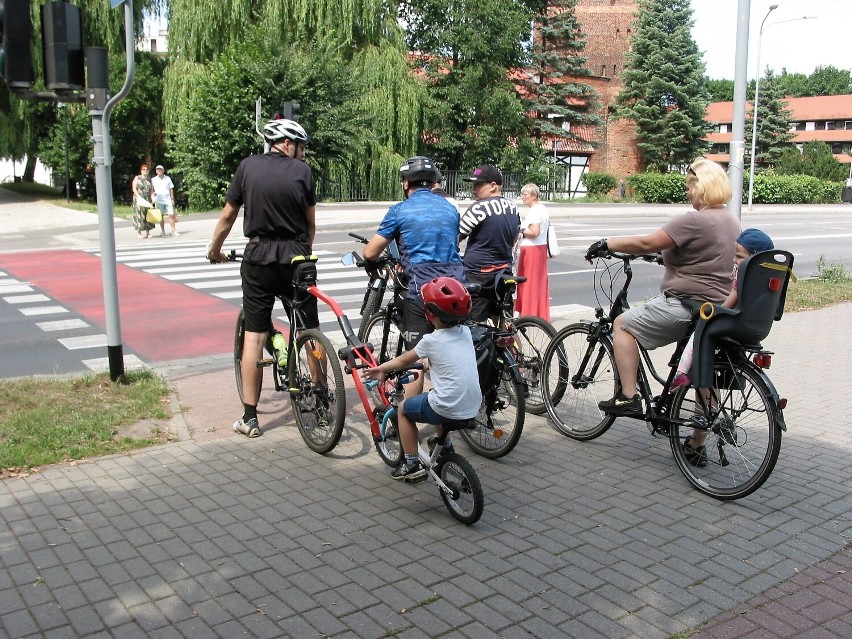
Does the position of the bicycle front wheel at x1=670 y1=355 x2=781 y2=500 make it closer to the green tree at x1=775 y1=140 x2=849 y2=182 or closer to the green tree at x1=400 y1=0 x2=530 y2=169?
the green tree at x1=400 y1=0 x2=530 y2=169

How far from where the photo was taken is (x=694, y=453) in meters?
5.10

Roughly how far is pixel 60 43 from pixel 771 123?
59.5 m

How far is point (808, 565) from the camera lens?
403 cm

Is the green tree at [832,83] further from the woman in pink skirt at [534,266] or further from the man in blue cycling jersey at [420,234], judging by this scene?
the man in blue cycling jersey at [420,234]

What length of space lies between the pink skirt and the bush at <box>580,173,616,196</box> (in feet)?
136

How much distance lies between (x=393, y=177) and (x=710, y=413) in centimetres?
3028

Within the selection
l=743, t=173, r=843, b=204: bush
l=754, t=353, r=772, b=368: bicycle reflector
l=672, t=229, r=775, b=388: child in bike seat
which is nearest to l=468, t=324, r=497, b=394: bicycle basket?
l=672, t=229, r=775, b=388: child in bike seat

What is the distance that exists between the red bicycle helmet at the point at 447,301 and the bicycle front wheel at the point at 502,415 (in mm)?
988

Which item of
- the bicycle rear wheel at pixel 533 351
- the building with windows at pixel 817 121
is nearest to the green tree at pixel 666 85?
the building with windows at pixel 817 121

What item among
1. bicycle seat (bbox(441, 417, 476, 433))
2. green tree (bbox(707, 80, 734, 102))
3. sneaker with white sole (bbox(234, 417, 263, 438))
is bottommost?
sneaker with white sole (bbox(234, 417, 263, 438))

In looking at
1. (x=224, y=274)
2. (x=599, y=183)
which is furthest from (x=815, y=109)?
(x=224, y=274)

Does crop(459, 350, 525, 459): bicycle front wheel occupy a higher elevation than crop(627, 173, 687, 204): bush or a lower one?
lower

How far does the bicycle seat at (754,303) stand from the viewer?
4566 millimetres

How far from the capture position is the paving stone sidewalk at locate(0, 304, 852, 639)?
3504mm
